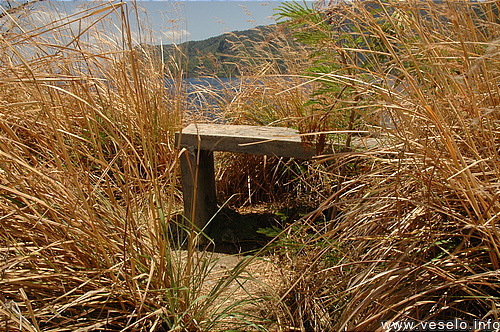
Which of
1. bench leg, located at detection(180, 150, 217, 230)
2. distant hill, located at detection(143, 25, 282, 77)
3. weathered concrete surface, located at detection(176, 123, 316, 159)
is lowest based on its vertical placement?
bench leg, located at detection(180, 150, 217, 230)

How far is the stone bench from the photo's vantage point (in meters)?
2.29

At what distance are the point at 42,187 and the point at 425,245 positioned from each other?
111 centimetres

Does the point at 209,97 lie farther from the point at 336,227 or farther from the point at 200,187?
the point at 336,227

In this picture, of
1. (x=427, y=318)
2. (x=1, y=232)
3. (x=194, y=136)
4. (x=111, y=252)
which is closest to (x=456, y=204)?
(x=427, y=318)

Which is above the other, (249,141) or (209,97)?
(209,97)

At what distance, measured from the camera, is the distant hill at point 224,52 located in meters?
3.85

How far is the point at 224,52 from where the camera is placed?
4277mm

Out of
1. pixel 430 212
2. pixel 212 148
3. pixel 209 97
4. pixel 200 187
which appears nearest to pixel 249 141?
pixel 212 148

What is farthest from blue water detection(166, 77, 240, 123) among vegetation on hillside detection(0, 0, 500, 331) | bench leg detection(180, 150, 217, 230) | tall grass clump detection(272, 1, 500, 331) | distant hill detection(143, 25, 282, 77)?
tall grass clump detection(272, 1, 500, 331)

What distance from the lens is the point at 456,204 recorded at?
1.23m

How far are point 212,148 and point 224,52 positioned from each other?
2.07m

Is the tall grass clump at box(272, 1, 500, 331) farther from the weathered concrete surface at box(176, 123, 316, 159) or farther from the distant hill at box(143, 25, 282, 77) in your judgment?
the distant hill at box(143, 25, 282, 77)

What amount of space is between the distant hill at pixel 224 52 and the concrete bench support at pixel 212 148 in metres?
1.27

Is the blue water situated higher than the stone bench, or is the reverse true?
the blue water
